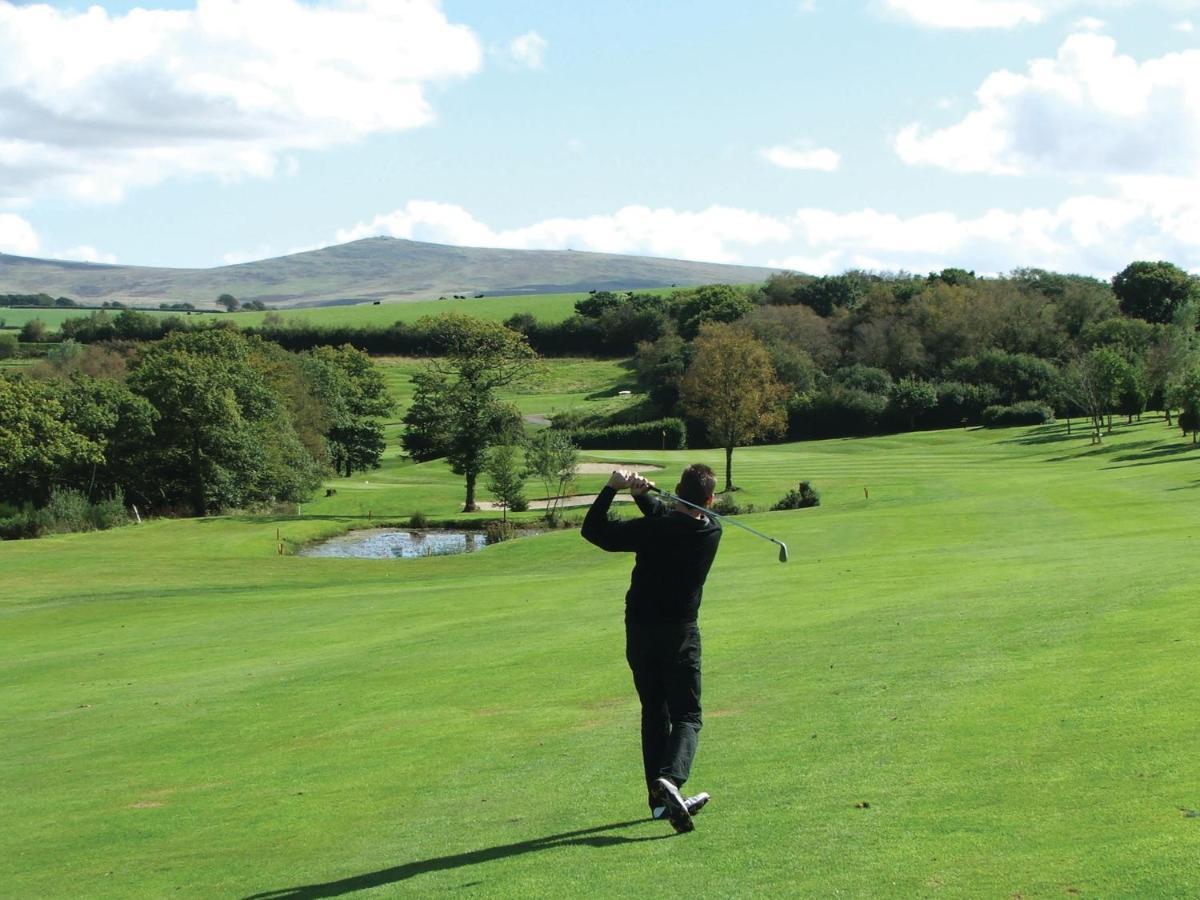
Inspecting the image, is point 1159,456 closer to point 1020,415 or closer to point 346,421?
point 1020,415

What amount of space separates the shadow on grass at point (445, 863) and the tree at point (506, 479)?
5633 cm

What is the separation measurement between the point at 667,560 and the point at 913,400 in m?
103

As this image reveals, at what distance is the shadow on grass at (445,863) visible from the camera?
932cm

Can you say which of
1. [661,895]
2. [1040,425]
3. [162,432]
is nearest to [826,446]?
[1040,425]

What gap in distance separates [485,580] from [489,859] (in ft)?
89.6

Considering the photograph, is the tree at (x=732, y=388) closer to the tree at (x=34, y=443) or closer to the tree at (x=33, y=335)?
the tree at (x=34, y=443)

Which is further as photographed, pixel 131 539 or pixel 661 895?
pixel 131 539

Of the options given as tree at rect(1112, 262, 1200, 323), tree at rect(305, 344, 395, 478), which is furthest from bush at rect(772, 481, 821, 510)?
tree at rect(1112, 262, 1200, 323)

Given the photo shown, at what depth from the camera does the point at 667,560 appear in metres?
10.1

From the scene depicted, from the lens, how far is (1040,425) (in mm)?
101688

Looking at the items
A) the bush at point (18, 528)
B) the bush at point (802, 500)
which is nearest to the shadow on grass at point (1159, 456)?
the bush at point (802, 500)

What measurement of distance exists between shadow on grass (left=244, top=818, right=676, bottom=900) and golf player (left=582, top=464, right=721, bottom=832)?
0.52m

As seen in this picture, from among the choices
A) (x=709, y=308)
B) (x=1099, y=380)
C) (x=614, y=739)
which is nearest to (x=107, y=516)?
(x=614, y=739)

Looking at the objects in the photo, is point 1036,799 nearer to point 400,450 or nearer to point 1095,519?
point 1095,519
